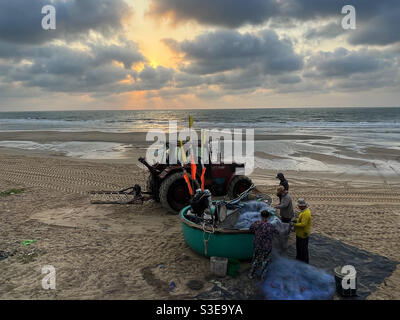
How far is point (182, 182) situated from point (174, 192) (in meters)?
0.37

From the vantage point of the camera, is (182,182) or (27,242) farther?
Answer: (182,182)

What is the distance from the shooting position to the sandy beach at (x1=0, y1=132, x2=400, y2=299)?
205 inches

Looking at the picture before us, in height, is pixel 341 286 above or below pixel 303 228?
below

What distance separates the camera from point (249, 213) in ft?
21.0

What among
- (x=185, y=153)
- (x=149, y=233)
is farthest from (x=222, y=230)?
Answer: (x=185, y=153)

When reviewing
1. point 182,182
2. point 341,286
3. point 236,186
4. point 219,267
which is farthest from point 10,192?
point 341,286

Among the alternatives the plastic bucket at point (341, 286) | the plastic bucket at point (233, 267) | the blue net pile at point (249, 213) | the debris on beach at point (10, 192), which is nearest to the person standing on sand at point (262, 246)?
the plastic bucket at point (233, 267)

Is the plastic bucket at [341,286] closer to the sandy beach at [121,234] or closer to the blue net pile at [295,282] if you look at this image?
the blue net pile at [295,282]

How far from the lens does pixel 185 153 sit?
29.9 ft

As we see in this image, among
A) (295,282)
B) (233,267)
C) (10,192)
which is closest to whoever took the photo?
(295,282)

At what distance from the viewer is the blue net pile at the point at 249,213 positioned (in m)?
6.14

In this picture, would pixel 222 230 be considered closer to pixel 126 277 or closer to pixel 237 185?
pixel 126 277

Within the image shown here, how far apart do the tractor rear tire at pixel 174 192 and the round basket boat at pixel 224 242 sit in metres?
2.45

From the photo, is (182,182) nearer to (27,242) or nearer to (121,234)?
(121,234)
